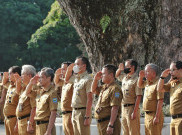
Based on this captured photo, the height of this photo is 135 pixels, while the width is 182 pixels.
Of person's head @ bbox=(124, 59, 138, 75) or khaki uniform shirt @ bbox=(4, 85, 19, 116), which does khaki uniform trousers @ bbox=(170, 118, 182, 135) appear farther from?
khaki uniform shirt @ bbox=(4, 85, 19, 116)

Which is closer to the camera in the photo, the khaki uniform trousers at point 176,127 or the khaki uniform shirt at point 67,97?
the khaki uniform trousers at point 176,127

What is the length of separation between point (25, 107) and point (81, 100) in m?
0.95

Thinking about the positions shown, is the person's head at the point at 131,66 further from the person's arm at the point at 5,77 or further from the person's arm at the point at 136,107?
the person's arm at the point at 5,77

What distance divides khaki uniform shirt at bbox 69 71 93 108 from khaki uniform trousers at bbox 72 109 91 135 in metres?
0.11

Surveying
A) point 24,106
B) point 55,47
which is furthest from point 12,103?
point 55,47

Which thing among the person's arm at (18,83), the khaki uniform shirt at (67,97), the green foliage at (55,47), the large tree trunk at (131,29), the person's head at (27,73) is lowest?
the khaki uniform shirt at (67,97)

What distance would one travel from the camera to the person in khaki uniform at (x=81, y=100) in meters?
7.14

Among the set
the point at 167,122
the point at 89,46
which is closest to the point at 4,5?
the point at 89,46

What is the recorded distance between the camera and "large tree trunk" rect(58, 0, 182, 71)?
10578mm

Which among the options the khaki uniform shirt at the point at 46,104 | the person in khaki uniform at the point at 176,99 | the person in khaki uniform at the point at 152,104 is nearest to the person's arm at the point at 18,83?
the khaki uniform shirt at the point at 46,104

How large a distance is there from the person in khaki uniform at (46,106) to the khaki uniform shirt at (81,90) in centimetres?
68

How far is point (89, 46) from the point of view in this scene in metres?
11.4

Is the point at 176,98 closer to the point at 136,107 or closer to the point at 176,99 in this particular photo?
the point at 176,99

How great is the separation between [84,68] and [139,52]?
12.5 ft
